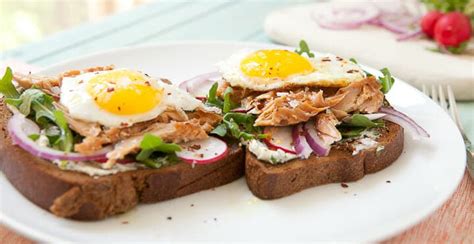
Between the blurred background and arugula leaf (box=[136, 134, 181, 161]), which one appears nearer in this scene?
arugula leaf (box=[136, 134, 181, 161])

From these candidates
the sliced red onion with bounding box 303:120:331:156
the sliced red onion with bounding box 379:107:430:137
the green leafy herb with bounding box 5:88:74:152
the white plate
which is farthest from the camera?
the sliced red onion with bounding box 379:107:430:137

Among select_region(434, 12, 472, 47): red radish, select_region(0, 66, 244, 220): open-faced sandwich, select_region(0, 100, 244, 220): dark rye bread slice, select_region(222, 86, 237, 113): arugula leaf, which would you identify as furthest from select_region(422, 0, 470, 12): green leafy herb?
select_region(0, 100, 244, 220): dark rye bread slice

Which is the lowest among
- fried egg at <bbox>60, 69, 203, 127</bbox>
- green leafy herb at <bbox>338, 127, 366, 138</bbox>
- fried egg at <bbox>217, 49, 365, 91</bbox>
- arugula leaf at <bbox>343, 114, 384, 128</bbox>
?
green leafy herb at <bbox>338, 127, 366, 138</bbox>

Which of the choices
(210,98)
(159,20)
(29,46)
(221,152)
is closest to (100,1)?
(159,20)

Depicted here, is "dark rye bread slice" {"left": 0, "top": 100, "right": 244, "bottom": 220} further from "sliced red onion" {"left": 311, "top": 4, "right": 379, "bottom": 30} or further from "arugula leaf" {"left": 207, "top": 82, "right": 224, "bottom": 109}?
"sliced red onion" {"left": 311, "top": 4, "right": 379, "bottom": 30}

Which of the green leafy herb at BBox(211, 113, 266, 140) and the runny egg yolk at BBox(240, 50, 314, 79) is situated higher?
the runny egg yolk at BBox(240, 50, 314, 79)

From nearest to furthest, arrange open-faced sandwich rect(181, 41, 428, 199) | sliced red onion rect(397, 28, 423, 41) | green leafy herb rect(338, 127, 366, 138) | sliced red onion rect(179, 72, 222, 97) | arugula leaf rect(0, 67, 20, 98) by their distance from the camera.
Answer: open-faced sandwich rect(181, 41, 428, 199)
green leafy herb rect(338, 127, 366, 138)
arugula leaf rect(0, 67, 20, 98)
sliced red onion rect(179, 72, 222, 97)
sliced red onion rect(397, 28, 423, 41)

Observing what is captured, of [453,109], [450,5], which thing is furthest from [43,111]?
[450,5]

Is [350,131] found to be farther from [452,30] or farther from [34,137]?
[452,30]
